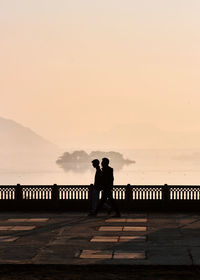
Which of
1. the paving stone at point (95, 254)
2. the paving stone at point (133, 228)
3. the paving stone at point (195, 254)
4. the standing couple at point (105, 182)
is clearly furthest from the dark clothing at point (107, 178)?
the paving stone at point (95, 254)

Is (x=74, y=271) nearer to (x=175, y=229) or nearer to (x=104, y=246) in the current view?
(x=104, y=246)

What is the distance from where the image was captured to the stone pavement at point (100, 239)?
1368 centimetres

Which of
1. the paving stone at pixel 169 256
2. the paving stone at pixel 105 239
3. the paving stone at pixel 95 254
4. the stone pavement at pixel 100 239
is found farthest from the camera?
the paving stone at pixel 105 239

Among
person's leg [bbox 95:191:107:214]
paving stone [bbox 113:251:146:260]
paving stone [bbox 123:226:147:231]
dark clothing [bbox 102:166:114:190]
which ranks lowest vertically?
paving stone [bbox 113:251:146:260]

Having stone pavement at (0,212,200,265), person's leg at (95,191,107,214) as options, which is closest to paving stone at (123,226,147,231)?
stone pavement at (0,212,200,265)

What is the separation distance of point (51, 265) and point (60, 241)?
367 cm

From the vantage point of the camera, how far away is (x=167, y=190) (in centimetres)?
2495

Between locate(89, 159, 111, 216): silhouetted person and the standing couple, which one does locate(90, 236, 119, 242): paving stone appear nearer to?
the standing couple

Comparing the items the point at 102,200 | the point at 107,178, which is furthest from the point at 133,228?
the point at 107,178

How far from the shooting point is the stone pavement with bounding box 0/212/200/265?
539 inches

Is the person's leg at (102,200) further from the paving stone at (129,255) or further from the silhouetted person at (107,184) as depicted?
the paving stone at (129,255)

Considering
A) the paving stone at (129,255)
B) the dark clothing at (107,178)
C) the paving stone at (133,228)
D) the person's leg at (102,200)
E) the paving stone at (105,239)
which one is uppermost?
the dark clothing at (107,178)

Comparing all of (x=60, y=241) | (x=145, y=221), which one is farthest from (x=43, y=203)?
(x=60, y=241)

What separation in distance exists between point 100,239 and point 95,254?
8.57 ft
